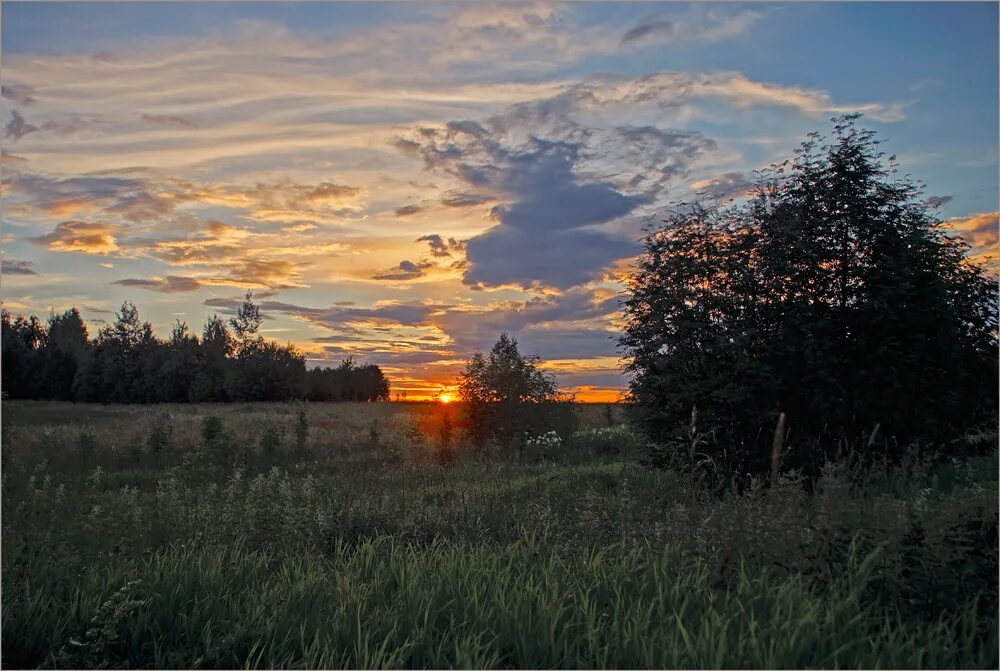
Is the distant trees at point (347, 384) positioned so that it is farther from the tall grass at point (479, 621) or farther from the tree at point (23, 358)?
the tall grass at point (479, 621)

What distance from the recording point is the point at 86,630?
208 inches

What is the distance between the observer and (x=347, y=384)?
225ft

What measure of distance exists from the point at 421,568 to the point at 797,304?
8865 mm

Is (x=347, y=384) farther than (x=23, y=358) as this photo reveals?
Yes

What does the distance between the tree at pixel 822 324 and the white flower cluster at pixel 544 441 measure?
26.1ft

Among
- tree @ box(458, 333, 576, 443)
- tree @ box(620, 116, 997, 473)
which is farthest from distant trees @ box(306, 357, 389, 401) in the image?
tree @ box(620, 116, 997, 473)

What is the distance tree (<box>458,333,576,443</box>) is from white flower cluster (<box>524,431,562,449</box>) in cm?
19

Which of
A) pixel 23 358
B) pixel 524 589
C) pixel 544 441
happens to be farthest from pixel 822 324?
pixel 23 358

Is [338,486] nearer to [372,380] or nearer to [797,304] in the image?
[797,304]

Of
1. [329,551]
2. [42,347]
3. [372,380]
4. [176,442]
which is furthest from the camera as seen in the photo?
[372,380]

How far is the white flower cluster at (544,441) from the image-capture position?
2165 centimetres

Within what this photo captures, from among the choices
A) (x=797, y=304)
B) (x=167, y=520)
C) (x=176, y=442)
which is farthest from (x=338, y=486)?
(x=176, y=442)

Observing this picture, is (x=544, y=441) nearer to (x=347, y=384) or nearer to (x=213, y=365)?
(x=213, y=365)

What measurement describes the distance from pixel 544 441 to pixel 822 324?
10788mm
